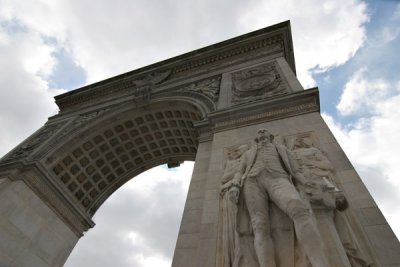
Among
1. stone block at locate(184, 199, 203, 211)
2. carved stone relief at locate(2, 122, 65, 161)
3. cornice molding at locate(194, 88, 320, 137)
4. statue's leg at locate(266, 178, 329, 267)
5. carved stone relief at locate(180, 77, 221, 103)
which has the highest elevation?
carved stone relief at locate(180, 77, 221, 103)

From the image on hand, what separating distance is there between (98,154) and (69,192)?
2.35 metres

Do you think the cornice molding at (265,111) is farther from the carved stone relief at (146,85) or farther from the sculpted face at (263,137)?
the carved stone relief at (146,85)

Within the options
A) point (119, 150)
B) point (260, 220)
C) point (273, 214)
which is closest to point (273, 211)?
point (273, 214)

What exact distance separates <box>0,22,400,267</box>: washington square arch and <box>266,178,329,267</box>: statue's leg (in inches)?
0.7

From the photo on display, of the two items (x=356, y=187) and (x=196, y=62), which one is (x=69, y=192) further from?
(x=356, y=187)

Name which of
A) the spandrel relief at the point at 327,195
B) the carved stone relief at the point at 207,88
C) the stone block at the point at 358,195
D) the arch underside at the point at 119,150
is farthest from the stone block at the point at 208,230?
the arch underside at the point at 119,150

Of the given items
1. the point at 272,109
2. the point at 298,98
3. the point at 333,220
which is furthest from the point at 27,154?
the point at 333,220

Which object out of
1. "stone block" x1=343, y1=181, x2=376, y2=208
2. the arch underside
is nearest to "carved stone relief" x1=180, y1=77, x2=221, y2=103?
the arch underside

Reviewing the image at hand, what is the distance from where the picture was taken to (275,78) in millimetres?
11305

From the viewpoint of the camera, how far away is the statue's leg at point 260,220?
4234 millimetres

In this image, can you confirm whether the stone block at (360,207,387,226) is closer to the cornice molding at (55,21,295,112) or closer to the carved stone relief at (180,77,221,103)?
the carved stone relief at (180,77,221,103)

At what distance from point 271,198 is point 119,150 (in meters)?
12.2

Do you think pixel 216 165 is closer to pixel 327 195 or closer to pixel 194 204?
pixel 194 204

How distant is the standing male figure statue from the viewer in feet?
13.1
